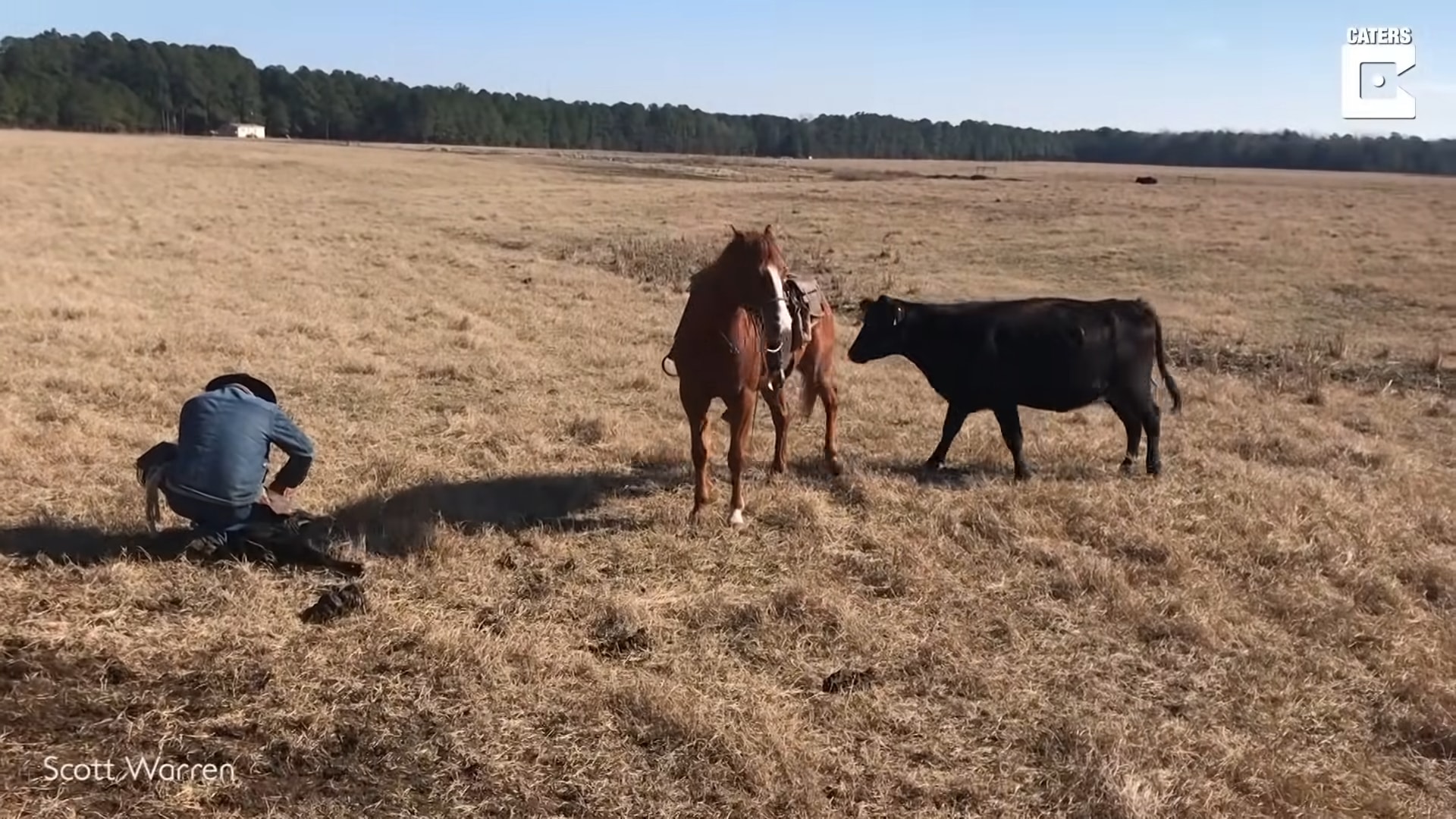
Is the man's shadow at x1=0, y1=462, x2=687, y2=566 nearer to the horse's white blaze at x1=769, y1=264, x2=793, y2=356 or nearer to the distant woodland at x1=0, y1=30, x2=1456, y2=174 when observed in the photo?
the horse's white blaze at x1=769, y1=264, x2=793, y2=356

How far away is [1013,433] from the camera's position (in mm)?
7559

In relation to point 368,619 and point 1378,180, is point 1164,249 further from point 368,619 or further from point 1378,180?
point 1378,180

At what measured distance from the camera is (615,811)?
3.60 m

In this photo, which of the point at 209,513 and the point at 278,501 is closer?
the point at 209,513

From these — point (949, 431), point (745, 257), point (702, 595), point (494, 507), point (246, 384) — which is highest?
point (745, 257)

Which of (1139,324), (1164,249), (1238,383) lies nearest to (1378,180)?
(1164,249)

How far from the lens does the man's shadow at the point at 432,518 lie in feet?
18.1

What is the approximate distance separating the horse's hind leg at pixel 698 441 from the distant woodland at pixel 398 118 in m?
88.1

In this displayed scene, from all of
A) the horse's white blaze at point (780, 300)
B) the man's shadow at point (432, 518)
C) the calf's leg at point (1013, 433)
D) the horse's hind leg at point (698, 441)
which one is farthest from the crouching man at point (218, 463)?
the calf's leg at point (1013, 433)

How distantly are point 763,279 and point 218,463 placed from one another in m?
3.16

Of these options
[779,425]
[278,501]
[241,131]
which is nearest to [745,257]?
[779,425]

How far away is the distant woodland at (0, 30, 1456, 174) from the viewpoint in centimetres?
8281

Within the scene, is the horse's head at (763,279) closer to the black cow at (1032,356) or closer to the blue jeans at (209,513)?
the black cow at (1032,356)

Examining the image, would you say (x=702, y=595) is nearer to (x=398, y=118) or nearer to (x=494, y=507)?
(x=494, y=507)
